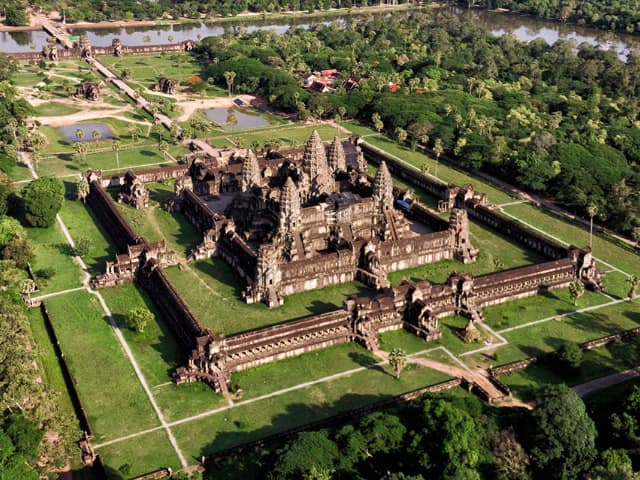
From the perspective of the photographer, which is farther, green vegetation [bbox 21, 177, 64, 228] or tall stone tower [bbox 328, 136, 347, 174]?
tall stone tower [bbox 328, 136, 347, 174]

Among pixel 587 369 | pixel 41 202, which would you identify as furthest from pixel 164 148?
pixel 587 369

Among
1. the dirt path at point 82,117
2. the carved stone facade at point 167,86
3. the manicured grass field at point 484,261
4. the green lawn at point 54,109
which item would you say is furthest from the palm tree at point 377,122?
the green lawn at point 54,109

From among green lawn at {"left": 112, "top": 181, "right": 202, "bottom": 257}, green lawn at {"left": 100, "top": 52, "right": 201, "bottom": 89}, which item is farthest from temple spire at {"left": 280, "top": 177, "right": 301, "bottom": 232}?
green lawn at {"left": 100, "top": 52, "right": 201, "bottom": 89}

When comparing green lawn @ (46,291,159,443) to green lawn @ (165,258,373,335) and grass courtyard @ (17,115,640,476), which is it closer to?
grass courtyard @ (17,115,640,476)

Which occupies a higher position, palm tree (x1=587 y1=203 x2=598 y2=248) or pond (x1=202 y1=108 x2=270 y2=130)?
pond (x1=202 y1=108 x2=270 y2=130)

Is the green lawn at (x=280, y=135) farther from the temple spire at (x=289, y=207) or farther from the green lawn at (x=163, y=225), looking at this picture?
the temple spire at (x=289, y=207)

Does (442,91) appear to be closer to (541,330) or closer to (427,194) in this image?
(427,194)
